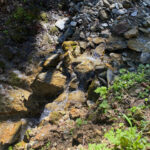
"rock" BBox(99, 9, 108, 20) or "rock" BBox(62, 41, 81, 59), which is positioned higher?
"rock" BBox(99, 9, 108, 20)

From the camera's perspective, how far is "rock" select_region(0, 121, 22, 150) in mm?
4309

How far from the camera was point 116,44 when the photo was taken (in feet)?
15.8

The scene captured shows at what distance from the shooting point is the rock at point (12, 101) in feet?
16.3

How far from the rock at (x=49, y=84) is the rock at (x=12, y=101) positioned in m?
0.54

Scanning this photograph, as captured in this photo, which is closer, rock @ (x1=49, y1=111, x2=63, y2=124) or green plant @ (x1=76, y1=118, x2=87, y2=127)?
green plant @ (x1=76, y1=118, x2=87, y2=127)

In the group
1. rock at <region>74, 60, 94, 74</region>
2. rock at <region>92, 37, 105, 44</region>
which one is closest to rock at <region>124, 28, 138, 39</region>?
rock at <region>92, 37, 105, 44</region>

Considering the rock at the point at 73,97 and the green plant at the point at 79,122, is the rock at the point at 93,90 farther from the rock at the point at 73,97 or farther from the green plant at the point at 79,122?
the green plant at the point at 79,122

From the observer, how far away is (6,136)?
4430mm

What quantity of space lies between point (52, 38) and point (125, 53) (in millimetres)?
3237

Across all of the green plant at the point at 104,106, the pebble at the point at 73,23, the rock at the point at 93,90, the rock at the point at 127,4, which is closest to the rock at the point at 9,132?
the rock at the point at 93,90

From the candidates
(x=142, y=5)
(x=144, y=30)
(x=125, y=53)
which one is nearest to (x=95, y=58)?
(x=125, y=53)

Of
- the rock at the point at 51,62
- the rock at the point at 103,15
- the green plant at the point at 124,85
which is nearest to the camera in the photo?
the green plant at the point at 124,85

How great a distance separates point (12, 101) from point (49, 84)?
1.38m

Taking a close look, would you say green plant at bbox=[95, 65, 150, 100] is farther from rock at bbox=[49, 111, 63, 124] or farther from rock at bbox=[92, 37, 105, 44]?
rock at bbox=[92, 37, 105, 44]
